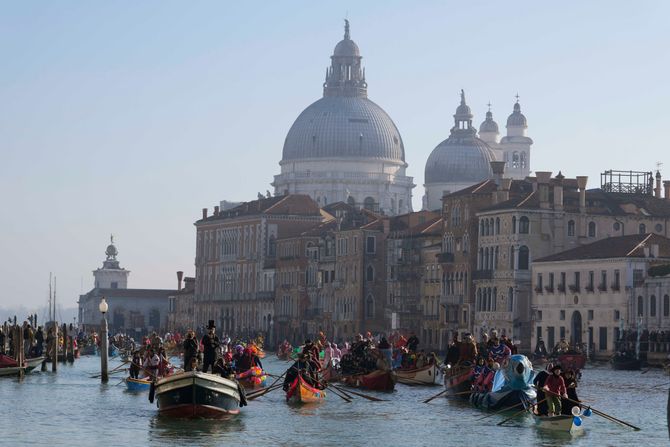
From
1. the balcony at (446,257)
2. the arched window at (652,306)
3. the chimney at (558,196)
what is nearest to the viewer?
the arched window at (652,306)

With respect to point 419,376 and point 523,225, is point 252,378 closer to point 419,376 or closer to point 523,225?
point 419,376

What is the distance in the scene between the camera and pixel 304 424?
50562mm

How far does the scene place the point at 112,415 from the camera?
53344 mm

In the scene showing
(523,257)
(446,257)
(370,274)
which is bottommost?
(370,274)

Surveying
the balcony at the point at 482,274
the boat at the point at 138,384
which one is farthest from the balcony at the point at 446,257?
the boat at the point at 138,384

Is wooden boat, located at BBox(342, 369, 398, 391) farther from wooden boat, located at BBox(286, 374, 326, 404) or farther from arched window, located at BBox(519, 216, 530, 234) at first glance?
arched window, located at BBox(519, 216, 530, 234)

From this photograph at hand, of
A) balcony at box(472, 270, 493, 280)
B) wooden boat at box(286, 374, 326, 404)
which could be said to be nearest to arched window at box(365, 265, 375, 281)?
balcony at box(472, 270, 493, 280)

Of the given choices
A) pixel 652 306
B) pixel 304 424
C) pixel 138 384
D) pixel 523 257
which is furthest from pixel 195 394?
pixel 523 257

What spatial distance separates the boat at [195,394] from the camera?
47312 mm

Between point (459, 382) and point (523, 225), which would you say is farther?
point (523, 225)

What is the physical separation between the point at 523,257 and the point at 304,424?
6446 cm

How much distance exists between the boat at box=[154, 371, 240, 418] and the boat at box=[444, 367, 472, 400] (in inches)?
416

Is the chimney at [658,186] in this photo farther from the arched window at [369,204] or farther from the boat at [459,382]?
the boat at [459,382]

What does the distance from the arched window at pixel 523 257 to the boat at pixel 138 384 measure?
175 feet
